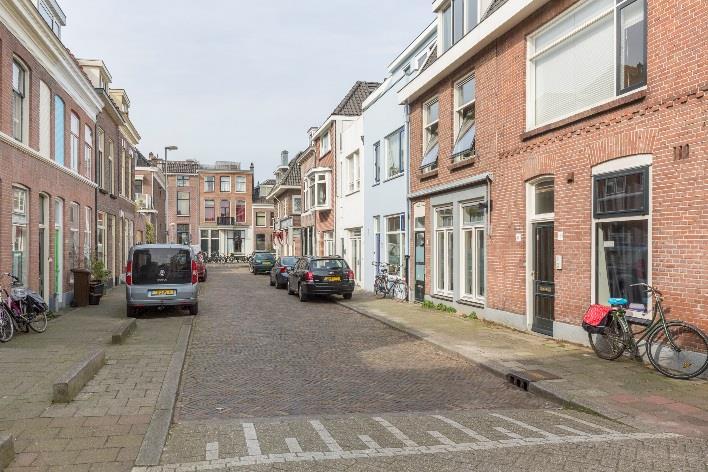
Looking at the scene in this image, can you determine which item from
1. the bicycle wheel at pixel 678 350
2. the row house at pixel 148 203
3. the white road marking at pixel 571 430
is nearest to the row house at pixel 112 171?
the row house at pixel 148 203

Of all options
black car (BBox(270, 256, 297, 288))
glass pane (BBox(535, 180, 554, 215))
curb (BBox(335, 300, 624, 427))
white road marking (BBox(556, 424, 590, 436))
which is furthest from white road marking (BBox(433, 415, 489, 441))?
black car (BBox(270, 256, 297, 288))

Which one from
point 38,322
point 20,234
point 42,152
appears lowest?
point 38,322

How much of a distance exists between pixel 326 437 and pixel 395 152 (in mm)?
15549

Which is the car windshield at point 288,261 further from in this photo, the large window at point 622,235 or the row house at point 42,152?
the large window at point 622,235

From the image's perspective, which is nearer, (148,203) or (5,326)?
(5,326)

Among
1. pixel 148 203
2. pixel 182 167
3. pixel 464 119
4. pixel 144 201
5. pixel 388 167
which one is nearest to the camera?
pixel 464 119

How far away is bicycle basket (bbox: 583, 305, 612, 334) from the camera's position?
848 cm

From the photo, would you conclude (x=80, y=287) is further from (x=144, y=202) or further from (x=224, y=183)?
(x=224, y=183)

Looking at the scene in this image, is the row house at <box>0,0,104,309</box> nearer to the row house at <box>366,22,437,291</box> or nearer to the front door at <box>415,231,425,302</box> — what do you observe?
the row house at <box>366,22,437,291</box>

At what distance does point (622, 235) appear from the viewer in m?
8.98

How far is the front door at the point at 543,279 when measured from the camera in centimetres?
1086

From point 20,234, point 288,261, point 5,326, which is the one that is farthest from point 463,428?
point 288,261

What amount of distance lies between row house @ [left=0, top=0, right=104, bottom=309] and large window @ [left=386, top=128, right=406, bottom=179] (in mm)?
9593

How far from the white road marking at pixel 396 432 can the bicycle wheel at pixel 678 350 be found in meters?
3.98
